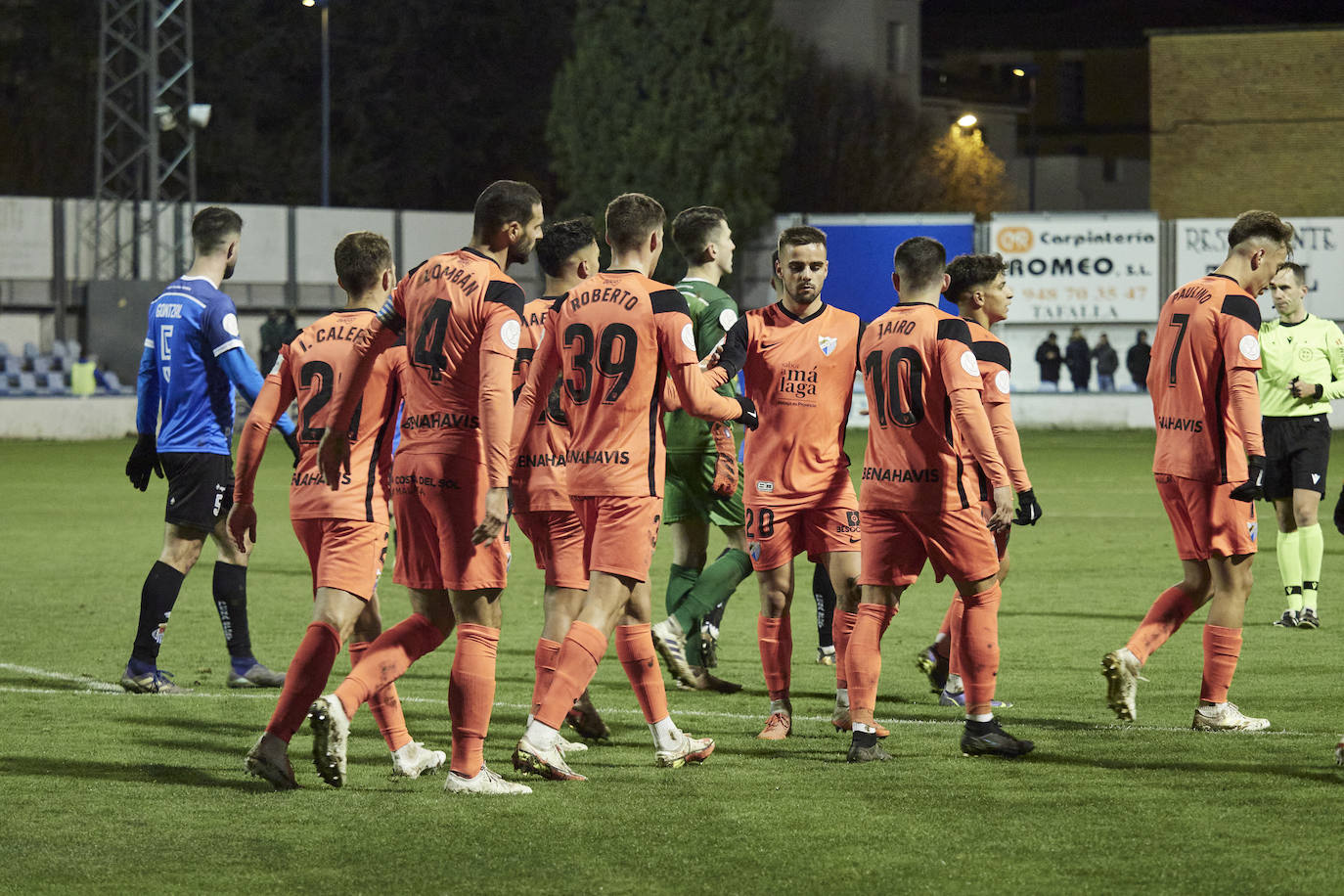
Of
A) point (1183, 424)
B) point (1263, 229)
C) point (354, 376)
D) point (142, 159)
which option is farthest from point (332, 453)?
point (142, 159)

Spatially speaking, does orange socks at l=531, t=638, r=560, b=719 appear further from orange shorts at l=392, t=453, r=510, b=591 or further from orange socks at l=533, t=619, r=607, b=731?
orange shorts at l=392, t=453, r=510, b=591

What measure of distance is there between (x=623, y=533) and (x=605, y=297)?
850 millimetres

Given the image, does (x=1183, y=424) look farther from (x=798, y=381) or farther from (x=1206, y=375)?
(x=798, y=381)

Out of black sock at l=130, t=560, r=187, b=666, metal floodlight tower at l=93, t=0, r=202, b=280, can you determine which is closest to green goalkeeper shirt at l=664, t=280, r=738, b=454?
black sock at l=130, t=560, r=187, b=666

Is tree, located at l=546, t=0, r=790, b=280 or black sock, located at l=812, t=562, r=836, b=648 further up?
tree, located at l=546, t=0, r=790, b=280

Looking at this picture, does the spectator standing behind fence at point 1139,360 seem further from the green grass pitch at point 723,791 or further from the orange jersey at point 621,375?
the orange jersey at point 621,375

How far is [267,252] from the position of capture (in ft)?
147

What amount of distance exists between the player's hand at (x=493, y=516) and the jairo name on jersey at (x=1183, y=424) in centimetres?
314

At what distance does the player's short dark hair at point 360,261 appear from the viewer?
7.02 meters

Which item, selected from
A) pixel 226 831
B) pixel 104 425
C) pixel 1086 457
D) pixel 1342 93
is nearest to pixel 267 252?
pixel 104 425

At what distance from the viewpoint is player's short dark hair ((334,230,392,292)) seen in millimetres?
7016

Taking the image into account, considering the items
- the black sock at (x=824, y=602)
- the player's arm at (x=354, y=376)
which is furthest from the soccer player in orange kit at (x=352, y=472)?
the black sock at (x=824, y=602)

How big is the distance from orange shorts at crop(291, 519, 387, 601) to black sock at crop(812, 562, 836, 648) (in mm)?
3039

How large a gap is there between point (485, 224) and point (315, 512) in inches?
50.4
